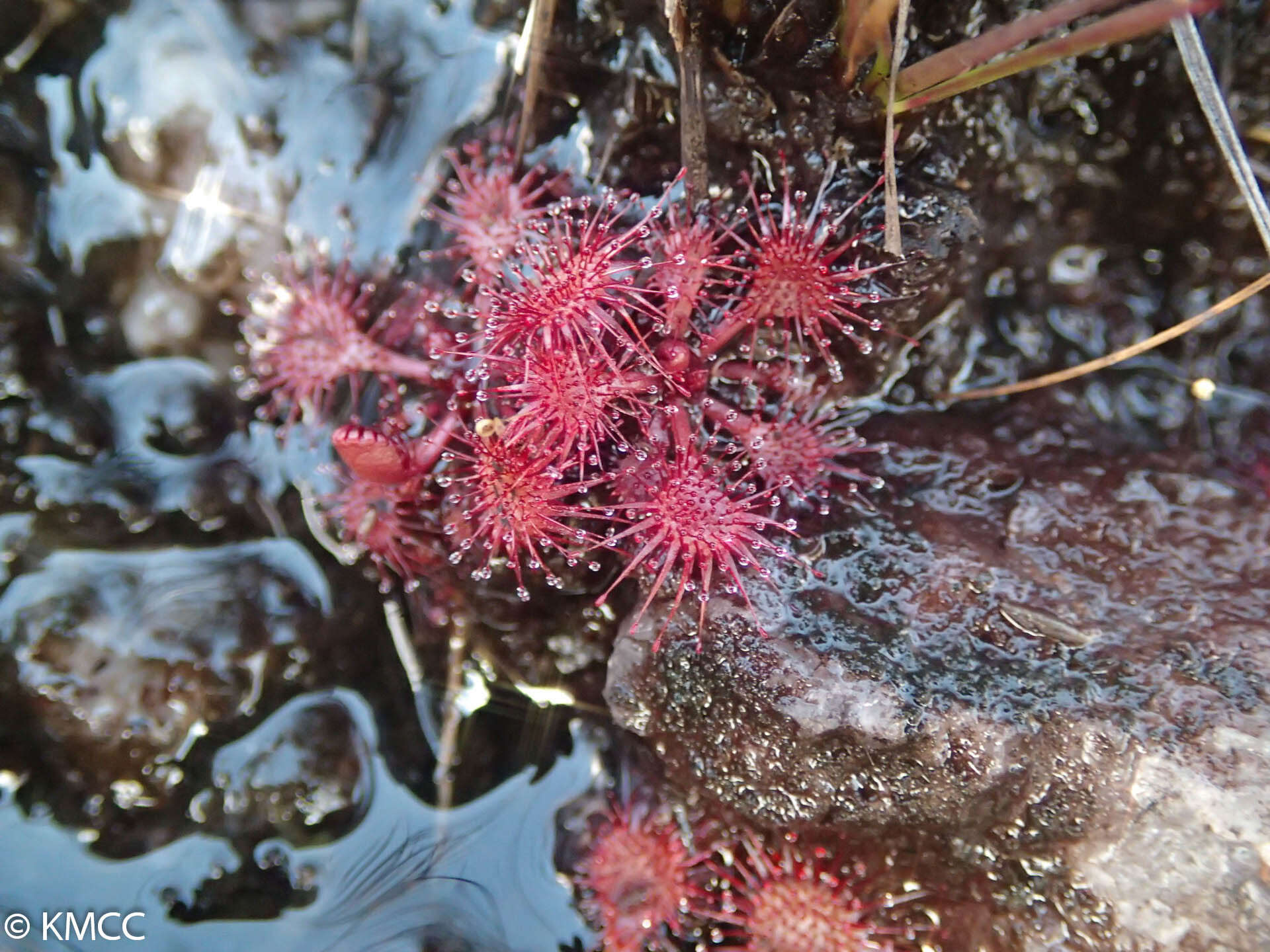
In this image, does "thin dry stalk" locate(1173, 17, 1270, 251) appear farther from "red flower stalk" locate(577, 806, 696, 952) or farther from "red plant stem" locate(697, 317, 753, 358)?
"red flower stalk" locate(577, 806, 696, 952)

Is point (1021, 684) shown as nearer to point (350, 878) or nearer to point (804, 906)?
point (804, 906)

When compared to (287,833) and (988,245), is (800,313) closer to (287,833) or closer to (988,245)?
(988,245)

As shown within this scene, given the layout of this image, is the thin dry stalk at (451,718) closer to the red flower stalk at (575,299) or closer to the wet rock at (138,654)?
the wet rock at (138,654)

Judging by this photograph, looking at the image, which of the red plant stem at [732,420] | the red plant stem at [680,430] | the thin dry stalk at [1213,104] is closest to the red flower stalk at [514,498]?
the red plant stem at [680,430]

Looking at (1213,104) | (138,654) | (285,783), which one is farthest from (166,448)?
(1213,104)

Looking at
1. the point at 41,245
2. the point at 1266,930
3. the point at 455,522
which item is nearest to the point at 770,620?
the point at 455,522

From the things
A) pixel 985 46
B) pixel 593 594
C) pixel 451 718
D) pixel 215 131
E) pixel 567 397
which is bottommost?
pixel 451 718
